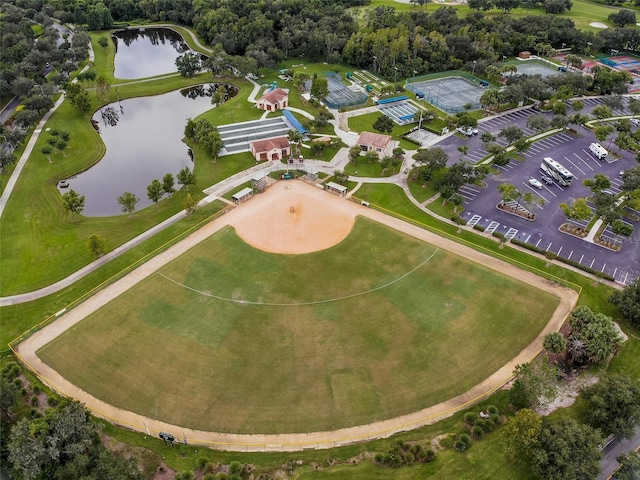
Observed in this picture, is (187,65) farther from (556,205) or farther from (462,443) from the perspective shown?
(462,443)

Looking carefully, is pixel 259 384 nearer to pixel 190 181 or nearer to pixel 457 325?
pixel 457 325

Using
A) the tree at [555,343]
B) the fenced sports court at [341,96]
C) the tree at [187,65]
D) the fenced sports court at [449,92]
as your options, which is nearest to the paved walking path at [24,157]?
the tree at [187,65]

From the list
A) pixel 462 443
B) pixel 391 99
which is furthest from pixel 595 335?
pixel 391 99

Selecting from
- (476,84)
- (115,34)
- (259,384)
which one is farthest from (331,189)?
(115,34)

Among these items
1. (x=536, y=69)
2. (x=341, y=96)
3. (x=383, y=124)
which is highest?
(x=383, y=124)

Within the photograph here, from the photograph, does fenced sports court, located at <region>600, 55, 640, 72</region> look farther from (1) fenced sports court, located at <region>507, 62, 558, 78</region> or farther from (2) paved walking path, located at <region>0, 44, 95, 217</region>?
(2) paved walking path, located at <region>0, 44, 95, 217</region>

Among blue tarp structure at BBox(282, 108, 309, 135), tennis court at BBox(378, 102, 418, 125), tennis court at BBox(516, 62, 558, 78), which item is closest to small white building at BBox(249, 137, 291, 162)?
blue tarp structure at BBox(282, 108, 309, 135)
